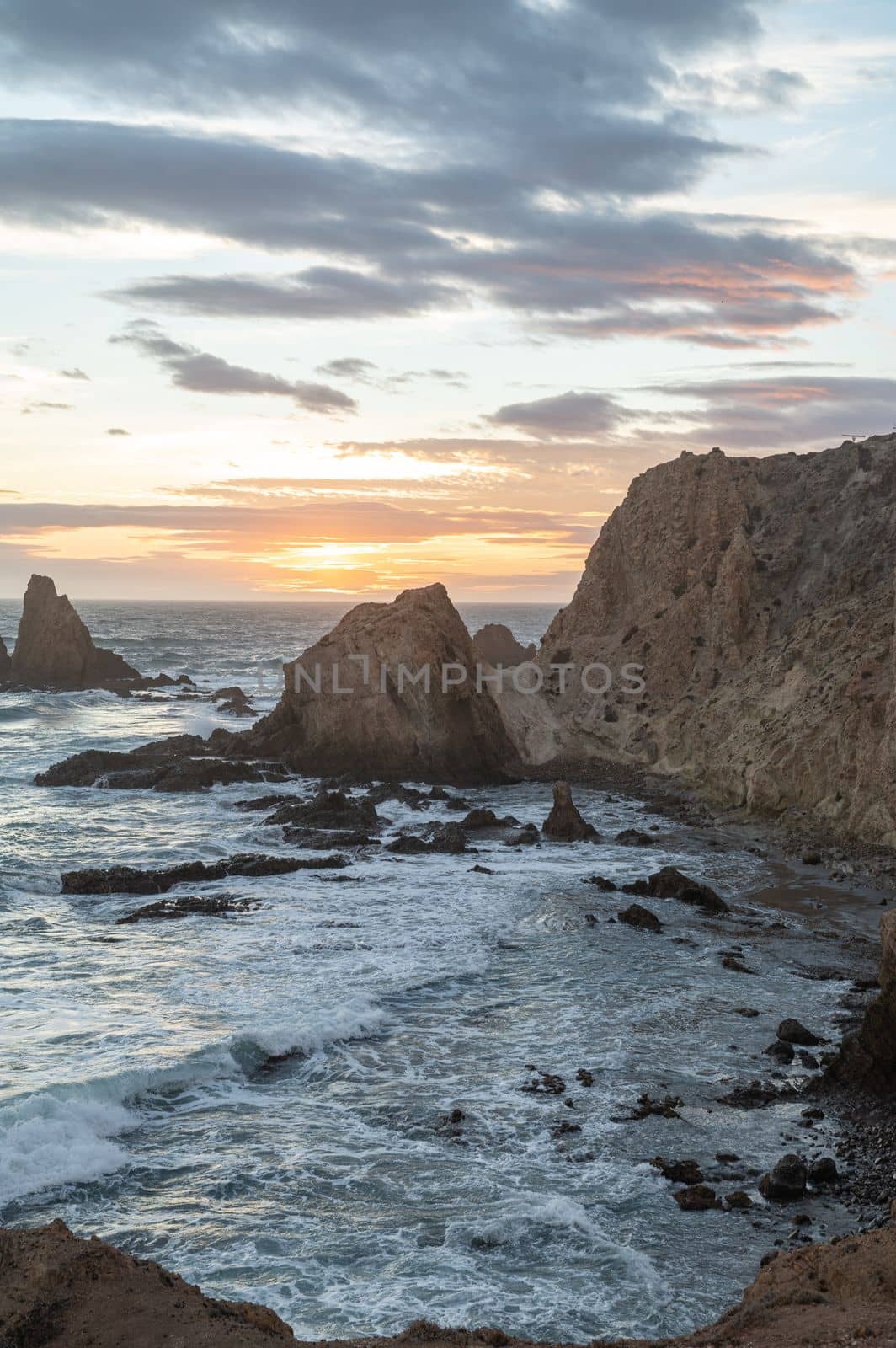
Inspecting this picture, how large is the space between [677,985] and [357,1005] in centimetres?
620

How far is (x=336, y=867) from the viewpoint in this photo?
31.9m

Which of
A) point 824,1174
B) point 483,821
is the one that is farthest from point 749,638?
point 824,1174

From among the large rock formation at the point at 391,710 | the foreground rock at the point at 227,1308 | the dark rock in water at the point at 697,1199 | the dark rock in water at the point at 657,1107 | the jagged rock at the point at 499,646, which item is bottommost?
the dark rock in water at the point at 697,1199

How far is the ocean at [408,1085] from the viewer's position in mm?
12062

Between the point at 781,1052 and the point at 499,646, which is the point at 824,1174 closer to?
the point at 781,1052

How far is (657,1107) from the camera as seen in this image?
15.8m

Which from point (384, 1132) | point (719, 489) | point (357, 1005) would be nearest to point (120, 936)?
point (357, 1005)

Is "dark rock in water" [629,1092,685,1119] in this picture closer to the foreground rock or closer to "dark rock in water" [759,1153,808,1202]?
"dark rock in water" [759,1153,808,1202]

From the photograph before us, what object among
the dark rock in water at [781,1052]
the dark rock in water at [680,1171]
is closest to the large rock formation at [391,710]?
the dark rock in water at [781,1052]

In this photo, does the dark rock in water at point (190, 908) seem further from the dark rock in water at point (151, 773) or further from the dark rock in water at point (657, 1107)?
the dark rock in water at point (151, 773)

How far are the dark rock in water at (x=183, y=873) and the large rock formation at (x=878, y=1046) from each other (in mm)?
17991

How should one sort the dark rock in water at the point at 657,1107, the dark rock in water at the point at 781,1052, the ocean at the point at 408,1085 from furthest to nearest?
the dark rock in water at the point at 781,1052, the dark rock in water at the point at 657,1107, the ocean at the point at 408,1085

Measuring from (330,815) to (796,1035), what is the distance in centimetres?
2107

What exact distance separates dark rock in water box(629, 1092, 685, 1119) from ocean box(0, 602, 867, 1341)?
17 cm
